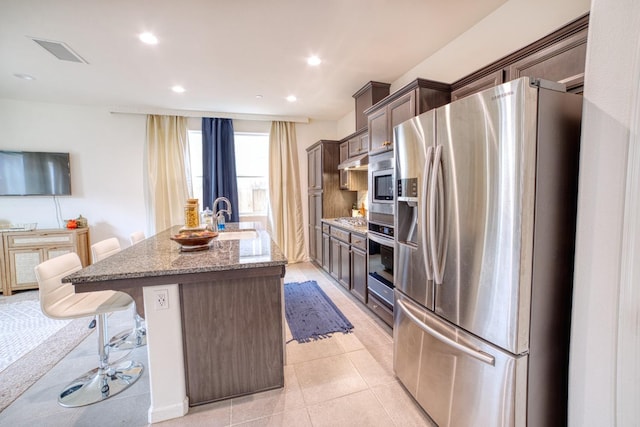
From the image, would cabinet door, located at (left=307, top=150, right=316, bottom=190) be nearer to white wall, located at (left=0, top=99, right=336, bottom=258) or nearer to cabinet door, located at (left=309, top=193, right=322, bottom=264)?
cabinet door, located at (left=309, top=193, right=322, bottom=264)

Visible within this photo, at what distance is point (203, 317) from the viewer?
5.46 ft

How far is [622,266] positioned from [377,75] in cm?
302

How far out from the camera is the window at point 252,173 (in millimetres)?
5191

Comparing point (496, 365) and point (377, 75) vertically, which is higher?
point (377, 75)

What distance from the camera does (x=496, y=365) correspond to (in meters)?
1.19

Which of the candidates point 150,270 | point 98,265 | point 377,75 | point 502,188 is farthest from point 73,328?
point 377,75

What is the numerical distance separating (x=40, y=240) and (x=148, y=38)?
11.1ft

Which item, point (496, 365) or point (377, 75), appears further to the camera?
point (377, 75)

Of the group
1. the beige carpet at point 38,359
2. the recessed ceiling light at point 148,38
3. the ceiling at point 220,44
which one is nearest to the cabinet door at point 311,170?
the ceiling at point 220,44

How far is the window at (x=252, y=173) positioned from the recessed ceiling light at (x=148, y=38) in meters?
2.55

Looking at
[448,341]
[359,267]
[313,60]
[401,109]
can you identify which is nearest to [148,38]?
[313,60]

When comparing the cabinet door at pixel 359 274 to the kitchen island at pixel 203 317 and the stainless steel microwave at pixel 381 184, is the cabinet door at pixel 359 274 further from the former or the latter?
the kitchen island at pixel 203 317

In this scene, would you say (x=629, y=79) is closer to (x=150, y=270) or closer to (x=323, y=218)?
(x=150, y=270)

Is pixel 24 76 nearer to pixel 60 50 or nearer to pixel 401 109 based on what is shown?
pixel 60 50
